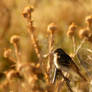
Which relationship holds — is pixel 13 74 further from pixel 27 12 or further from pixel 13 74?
pixel 27 12

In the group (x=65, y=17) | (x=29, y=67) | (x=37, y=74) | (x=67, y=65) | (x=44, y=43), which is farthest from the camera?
(x=65, y=17)

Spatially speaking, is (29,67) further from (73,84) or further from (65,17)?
(65,17)

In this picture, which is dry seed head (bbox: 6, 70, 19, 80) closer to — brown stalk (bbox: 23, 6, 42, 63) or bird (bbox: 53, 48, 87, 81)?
brown stalk (bbox: 23, 6, 42, 63)

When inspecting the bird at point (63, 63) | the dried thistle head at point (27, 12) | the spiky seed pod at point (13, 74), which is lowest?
the spiky seed pod at point (13, 74)

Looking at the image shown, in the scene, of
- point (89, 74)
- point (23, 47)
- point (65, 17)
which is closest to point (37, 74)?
point (89, 74)

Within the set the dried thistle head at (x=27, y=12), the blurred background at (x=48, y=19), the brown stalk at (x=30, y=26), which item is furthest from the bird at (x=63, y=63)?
the blurred background at (x=48, y=19)

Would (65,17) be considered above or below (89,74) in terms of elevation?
below

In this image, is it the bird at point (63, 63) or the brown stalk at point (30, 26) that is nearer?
the bird at point (63, 63)

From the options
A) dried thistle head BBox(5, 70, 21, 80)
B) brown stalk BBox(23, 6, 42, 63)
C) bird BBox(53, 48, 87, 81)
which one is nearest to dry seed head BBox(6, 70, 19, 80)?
dried thistle head BBox(5, 70, 21, 80)

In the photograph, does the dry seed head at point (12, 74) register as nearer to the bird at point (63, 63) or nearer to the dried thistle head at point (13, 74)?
the dried thistle head at point (13, 74)

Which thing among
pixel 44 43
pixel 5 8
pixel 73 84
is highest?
pixel 44 43

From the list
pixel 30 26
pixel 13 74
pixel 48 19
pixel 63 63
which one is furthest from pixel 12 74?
pixel 48 19
